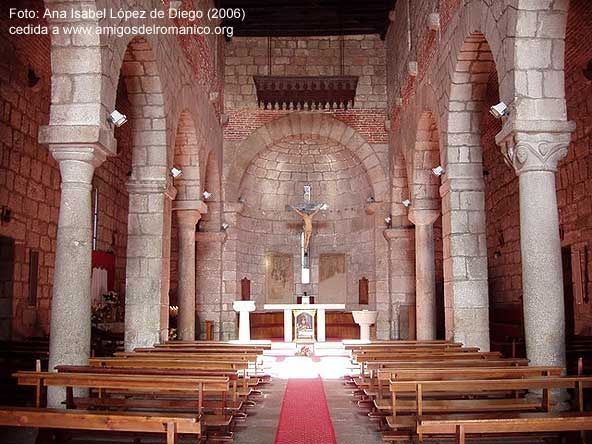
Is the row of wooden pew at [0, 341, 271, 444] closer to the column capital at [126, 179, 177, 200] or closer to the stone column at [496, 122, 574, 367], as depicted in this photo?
the column capital at [126, 179, 177, 200]

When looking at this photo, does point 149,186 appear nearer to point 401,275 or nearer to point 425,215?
point 425,215

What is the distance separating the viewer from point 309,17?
15383mm

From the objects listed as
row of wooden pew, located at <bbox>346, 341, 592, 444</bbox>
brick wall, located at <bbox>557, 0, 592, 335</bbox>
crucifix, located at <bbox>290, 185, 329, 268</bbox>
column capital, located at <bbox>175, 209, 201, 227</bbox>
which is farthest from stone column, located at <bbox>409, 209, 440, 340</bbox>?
crucifix, located at <bbox>290, 185, 329, 268</bbox>

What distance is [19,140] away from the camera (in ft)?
33.9

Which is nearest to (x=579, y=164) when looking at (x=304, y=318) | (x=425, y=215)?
(x=425, y=215)

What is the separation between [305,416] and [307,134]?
1058cm

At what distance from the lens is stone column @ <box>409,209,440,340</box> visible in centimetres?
1196

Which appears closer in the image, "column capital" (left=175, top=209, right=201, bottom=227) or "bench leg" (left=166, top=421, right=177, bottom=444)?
"bench leg" (left=166, top=421, right=177, bottom=444)

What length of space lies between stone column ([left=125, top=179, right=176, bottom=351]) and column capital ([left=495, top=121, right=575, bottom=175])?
5103 millimetres

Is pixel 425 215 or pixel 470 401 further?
pixel 425 215

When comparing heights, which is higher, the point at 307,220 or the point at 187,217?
the point at 307,220

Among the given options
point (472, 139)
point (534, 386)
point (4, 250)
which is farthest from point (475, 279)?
point (4, 250)

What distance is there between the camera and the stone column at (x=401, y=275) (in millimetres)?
15109

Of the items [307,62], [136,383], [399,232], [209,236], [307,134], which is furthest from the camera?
[307,62]
